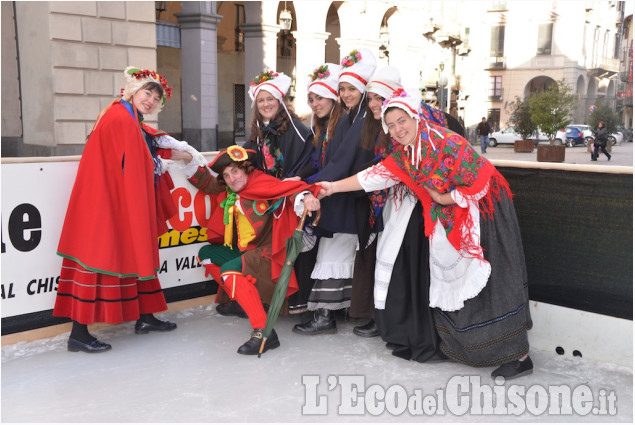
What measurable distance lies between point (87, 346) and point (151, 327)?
1.71ft

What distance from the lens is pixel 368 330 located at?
461 centimetres

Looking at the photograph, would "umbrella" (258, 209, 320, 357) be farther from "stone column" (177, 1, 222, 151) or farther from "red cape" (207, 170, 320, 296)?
"stone column" (177, 1, 222, 151)

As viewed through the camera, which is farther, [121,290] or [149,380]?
[121,290]

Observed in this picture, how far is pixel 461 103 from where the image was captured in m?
42.8

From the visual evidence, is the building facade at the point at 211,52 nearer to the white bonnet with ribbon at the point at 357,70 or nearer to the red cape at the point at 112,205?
the white bonnet with ribbon at the point at 357,70

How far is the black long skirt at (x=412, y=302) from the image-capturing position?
4.10 meters

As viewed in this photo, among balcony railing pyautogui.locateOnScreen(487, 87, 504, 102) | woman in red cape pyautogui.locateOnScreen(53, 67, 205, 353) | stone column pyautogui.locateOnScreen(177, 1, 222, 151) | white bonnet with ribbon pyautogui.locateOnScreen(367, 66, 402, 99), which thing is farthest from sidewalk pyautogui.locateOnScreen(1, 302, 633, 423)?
balcony railing pyautogui.locateOnScreen(487, 87, 504, 102)

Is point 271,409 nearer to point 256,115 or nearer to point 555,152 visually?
point 256,115

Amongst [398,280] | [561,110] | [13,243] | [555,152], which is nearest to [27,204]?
[13,243]

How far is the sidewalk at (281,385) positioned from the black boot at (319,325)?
3.8 inches

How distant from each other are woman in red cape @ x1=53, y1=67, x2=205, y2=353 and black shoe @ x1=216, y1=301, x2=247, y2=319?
847 millimetres

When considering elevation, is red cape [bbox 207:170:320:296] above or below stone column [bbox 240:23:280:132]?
below

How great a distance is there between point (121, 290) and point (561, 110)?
26109 millimetres

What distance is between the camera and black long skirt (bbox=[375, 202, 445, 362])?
4.10 metres
